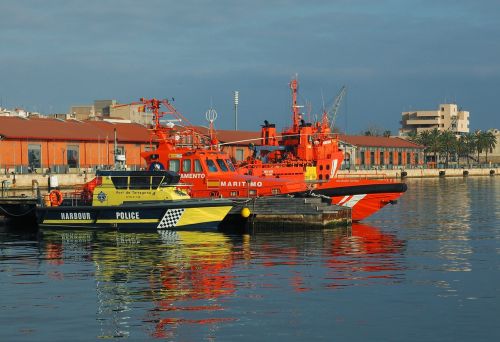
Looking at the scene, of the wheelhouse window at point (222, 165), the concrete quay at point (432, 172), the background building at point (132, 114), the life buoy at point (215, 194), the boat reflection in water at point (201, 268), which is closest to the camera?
the boat reflection in water at point (201, 268)

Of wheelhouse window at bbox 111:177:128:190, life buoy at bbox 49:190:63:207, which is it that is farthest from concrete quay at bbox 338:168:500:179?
wheelhouse window at bbox 111:177:128:190

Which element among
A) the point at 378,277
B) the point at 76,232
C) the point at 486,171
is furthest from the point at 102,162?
the point at 486,171

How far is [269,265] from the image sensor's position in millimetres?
27203

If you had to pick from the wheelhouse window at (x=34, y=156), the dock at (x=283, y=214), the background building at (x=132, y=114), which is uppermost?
the background building at (x=132, y=114)

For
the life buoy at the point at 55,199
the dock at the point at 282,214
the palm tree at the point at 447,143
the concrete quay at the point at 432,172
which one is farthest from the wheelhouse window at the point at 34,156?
the palm tree at the point at 447,143

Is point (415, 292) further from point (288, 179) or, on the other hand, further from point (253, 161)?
point (253, 161)

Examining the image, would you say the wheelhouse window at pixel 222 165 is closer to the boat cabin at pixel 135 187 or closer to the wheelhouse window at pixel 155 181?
the boat cabin at pixel 135 187

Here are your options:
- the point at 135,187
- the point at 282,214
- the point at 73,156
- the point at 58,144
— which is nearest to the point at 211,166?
the point at 282,214

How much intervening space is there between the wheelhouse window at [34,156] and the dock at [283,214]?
55308mm

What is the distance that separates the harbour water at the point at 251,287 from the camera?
59.5ft

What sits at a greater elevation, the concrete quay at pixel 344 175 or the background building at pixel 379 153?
the background building at pixel 379 153

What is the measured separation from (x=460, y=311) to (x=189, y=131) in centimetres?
2450

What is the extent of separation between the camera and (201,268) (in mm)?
26406

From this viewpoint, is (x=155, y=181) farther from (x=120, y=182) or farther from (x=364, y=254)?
(x=364, y=254)
